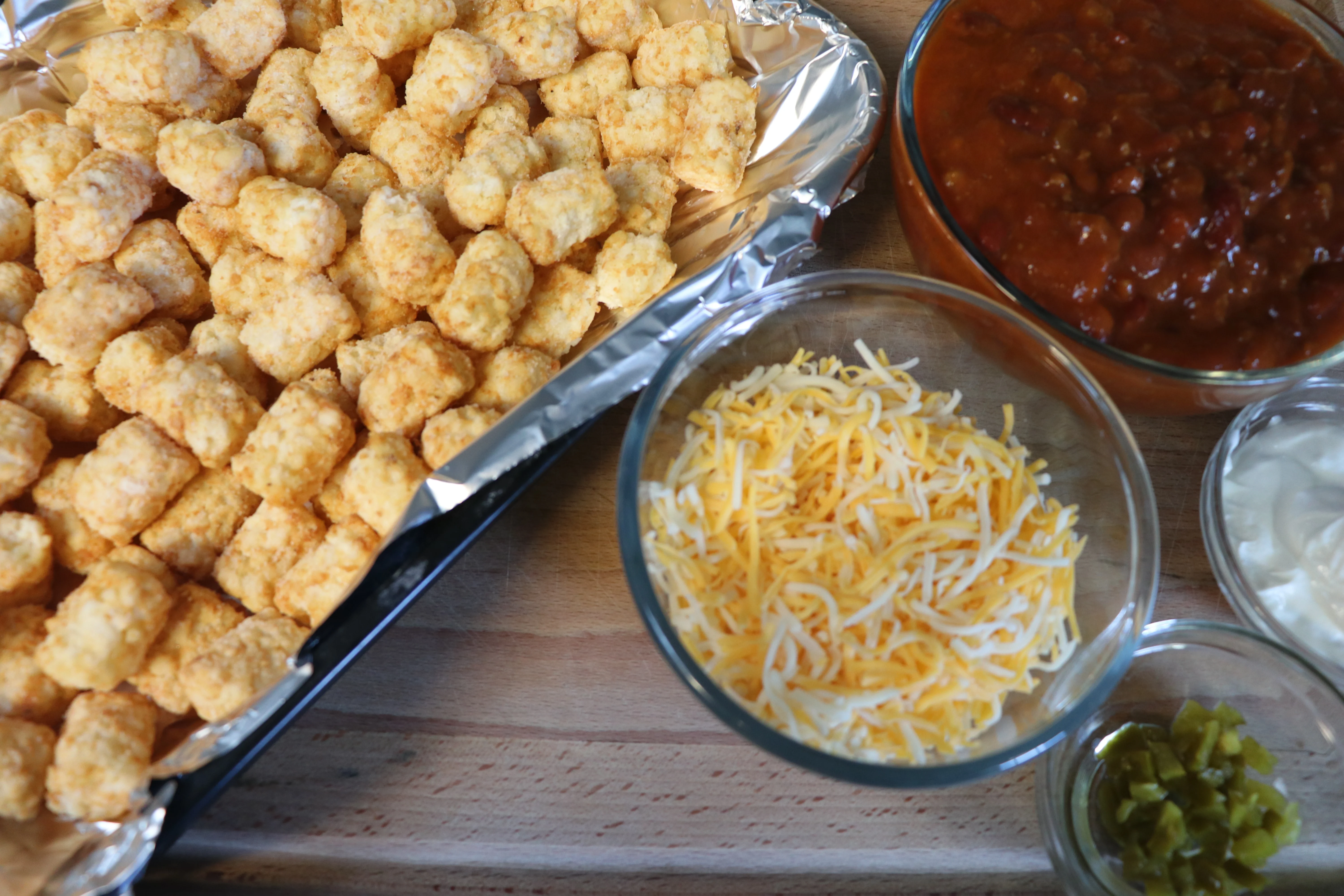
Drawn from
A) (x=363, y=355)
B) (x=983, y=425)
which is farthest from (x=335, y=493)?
(x=983, y=425)

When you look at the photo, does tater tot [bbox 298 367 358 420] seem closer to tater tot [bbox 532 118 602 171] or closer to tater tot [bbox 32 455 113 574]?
tater tot [bbox 32 455 113 574]

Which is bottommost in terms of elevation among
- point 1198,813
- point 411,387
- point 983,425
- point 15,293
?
point 1198,813

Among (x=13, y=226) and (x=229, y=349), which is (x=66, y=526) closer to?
(x=229, y=349)

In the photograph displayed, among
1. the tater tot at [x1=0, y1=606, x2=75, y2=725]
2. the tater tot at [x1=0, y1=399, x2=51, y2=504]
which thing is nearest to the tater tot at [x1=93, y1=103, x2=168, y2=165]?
the tater tot at [x1=0, y1=399, x2=51, y2=504]

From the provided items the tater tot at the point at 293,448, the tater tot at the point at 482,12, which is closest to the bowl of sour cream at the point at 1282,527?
the tater tot at the point at 293,448

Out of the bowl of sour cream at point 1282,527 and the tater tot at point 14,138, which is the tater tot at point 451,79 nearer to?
the tater tot at point 14,138

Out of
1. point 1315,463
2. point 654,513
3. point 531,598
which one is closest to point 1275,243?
point 1315,463
